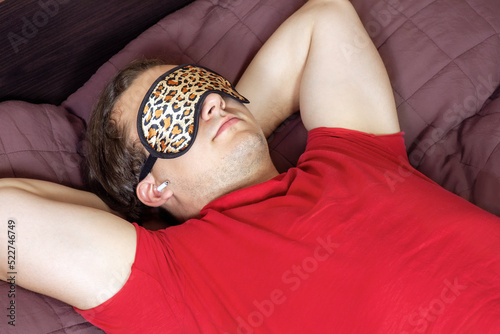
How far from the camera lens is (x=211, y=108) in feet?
4.68

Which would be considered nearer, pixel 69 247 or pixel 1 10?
pixel 69 247

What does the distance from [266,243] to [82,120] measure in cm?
90

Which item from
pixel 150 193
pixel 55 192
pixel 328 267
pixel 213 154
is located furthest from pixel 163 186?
pixel 328 267

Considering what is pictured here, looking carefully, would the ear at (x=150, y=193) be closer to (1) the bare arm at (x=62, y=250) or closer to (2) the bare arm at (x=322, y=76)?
(1) the bare arm at (x=62, y=250)

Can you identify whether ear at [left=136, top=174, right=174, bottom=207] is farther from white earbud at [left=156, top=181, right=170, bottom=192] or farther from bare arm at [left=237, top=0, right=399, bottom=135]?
bare arm at [left=237, top=0, right=399, bottom=135]

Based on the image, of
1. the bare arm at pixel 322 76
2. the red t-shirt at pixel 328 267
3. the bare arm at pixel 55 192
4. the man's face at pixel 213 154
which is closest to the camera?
the red t-shirt at pixel 328 267

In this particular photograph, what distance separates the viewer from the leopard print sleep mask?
1.36 meters

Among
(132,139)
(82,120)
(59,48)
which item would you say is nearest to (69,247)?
(132,139)

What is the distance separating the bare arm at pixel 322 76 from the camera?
1.52 meters

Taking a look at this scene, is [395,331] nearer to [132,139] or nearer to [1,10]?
[132,139]

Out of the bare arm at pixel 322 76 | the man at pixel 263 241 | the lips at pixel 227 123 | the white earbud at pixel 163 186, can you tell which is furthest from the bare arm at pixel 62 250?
the bare arm at pixel 322 76

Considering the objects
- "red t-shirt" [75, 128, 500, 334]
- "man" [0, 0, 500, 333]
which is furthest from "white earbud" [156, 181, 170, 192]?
"red t-shirt" [75, 128, 500, 334]

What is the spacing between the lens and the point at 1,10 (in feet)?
5.21

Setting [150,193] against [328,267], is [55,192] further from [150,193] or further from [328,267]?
[328,267]
